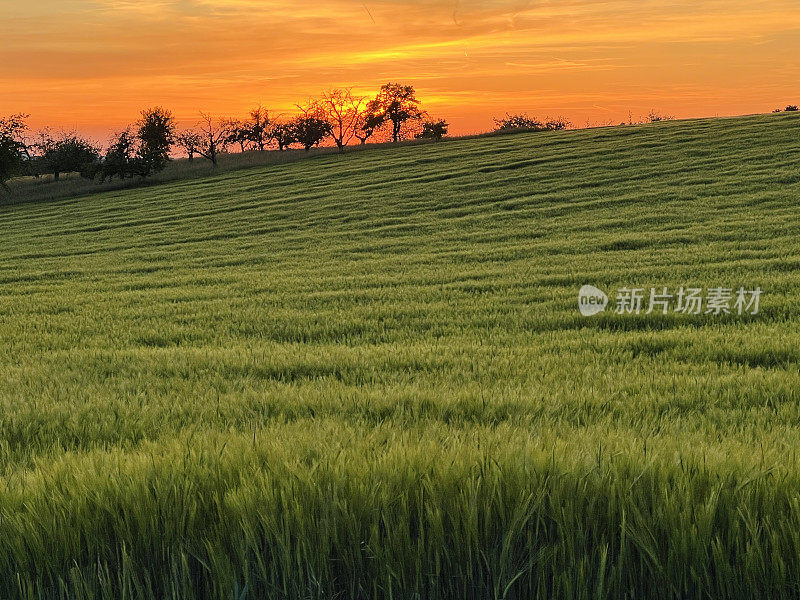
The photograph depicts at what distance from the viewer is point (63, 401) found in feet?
15.4

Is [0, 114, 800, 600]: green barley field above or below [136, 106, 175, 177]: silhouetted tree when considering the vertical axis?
below

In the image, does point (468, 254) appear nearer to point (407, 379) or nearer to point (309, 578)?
point (407, 379)

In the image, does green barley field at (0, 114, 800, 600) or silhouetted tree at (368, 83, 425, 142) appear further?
silhouetted tree at (368, 83, 425, 142)

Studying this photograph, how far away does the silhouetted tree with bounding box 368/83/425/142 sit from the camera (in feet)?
234

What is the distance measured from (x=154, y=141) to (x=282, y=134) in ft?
63.1

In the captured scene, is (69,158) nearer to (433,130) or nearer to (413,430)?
(433,130)

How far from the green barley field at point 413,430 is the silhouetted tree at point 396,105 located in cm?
5868

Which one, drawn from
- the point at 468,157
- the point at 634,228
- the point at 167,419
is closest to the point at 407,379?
the point at 167,419

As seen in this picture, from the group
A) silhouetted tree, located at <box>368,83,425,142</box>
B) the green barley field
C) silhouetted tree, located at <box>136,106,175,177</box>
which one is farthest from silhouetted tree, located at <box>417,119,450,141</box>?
the green barley field

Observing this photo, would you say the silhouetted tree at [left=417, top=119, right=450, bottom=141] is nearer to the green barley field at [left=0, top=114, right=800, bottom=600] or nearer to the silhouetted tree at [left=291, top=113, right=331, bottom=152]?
the silhouetted tree at [left=291, top=113, right=331, bottom=152]

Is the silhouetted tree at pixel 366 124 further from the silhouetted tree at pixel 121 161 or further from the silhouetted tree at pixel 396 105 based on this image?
the silhouetted tree at pixel 121 161

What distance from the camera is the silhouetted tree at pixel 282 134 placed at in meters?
74.6

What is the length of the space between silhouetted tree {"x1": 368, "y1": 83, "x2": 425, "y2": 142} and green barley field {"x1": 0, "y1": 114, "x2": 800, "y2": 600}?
58.7 m

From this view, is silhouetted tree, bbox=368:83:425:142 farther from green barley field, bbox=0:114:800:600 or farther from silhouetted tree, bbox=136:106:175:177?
green barley field, bbox=0:114:800:600
